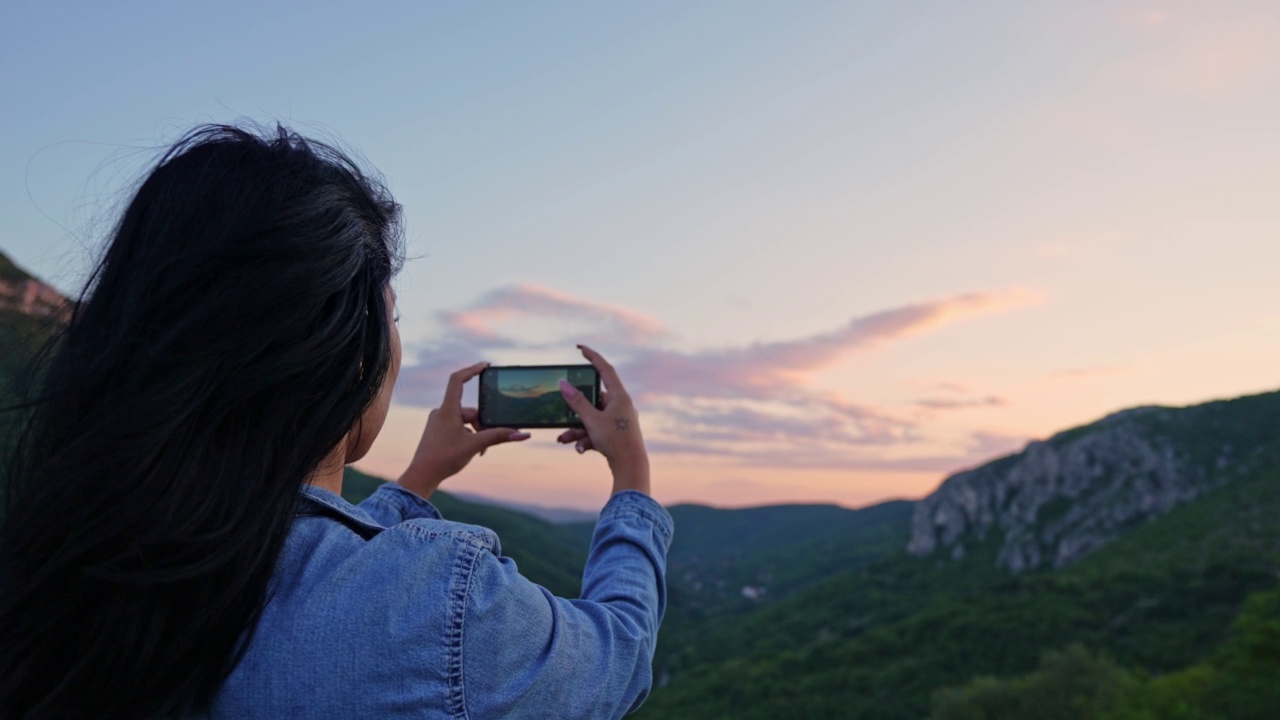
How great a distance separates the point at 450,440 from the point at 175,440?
1444 mm

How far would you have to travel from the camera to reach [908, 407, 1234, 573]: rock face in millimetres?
135875

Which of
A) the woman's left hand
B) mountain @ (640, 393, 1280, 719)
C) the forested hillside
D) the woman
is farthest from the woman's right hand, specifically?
mountain @ (640, 393, 1280, 719)

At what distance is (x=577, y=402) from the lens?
2590 millimetres

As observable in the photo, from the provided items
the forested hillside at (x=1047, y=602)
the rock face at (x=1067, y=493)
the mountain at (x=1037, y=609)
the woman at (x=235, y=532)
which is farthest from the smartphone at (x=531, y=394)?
the rock face at (x=1067, y=493)

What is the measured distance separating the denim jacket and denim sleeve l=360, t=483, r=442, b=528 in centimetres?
96

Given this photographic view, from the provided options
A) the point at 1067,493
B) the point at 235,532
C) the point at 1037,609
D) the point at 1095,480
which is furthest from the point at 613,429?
the point at 1067,493

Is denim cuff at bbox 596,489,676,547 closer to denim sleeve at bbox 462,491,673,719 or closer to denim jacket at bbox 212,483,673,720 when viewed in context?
denim sleeve at bbox 462,491,673,719

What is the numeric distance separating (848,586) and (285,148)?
16262cm

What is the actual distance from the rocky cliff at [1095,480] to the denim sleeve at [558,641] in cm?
15092

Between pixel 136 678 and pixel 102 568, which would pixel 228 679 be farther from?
pixel 102 568

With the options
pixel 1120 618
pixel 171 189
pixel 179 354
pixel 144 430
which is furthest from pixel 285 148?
pixel 1120 618

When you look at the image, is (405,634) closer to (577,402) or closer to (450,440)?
(577,402)

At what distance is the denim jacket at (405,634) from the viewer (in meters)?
1.47

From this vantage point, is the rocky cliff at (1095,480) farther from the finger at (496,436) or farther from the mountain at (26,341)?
the mountain at (26,341)
